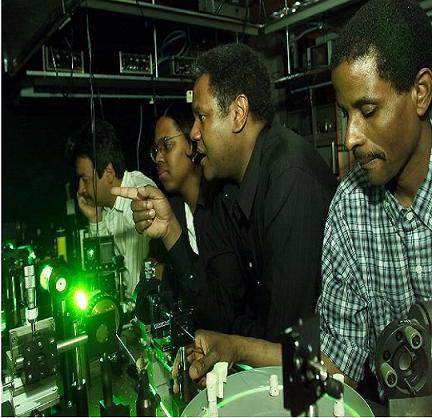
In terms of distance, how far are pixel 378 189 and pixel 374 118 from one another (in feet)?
0.89

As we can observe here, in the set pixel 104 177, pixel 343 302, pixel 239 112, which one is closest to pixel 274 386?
pixel 343 302

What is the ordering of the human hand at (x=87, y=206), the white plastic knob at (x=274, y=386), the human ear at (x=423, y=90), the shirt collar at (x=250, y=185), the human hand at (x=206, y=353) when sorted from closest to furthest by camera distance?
the white plastic knob at (x=274, y=386) < the human hand at (x=206, y=353) < the human ear at (x=423, y=90) < the shirt collar at (x=250, y=185) < the human hand at (x=87, y=206)

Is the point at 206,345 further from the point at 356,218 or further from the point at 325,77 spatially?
the point at 325,77

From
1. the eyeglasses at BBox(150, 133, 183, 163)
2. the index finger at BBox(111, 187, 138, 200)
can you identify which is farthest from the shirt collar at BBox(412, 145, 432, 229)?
the eyeglasses at BBox(150, 133, 183, 163)

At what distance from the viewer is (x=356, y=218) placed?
1.23 m

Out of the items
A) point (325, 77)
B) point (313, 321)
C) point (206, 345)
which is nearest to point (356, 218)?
point (206, 345)

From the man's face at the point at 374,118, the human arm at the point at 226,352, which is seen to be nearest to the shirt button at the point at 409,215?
the man's face at the point at 374,118

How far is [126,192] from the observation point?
5.35ft

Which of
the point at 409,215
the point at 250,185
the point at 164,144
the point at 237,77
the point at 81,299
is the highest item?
the point at 237,77

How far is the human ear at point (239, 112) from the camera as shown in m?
1.64

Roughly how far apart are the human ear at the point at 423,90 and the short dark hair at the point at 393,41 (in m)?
0.02

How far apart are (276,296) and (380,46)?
73cm

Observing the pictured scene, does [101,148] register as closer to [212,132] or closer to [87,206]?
[87,206]

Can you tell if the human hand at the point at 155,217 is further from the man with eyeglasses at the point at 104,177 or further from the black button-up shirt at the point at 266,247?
the man with eyeglasses at the point at 104,177
